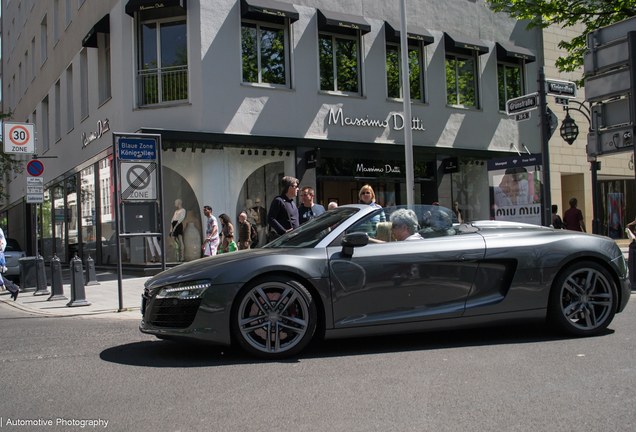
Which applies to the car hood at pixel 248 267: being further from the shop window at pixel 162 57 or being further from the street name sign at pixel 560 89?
the shop window at pixel 162 57

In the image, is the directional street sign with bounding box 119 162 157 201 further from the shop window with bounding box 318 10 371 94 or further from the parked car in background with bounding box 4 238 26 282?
the parked car in background with bounding box 4 238 26 282

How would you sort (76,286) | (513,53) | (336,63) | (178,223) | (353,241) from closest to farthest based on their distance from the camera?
(353,241) < (76,286) < (178,223) < (336,63) < (513,53)

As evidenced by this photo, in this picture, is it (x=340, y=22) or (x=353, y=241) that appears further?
(x=340, y=22)

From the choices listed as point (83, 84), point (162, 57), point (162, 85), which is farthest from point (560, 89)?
point (83, 84)

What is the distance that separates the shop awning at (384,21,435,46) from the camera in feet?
56.3

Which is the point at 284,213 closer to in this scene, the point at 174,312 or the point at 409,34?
the point at 174,312

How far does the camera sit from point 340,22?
1595 cm

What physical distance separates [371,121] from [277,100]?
3.08m

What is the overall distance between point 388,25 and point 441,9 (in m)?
2.54

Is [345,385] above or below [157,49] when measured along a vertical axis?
below

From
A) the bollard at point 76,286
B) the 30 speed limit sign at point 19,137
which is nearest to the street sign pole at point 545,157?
the bollard at point 76,286

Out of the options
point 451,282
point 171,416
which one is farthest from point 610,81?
point 171,416

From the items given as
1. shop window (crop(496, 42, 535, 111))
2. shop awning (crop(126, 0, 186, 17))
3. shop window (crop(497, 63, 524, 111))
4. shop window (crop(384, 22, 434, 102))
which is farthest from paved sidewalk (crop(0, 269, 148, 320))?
shop window (crop(496, 42, 535, 111))

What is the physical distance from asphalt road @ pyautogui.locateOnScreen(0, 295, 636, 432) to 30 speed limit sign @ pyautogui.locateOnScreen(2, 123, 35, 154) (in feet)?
31.8
